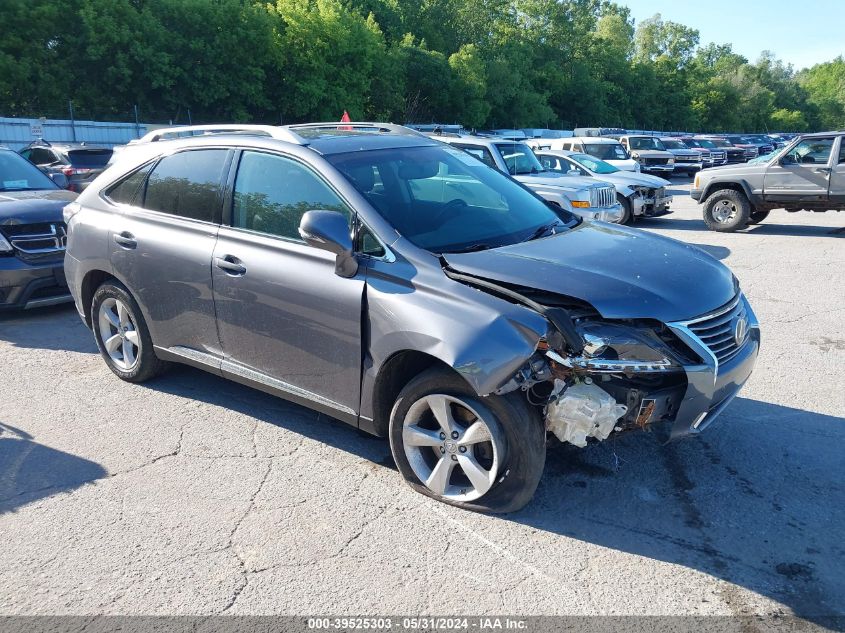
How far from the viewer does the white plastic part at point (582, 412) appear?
11.1ft

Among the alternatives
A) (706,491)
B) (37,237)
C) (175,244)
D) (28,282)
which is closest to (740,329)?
(706,491)

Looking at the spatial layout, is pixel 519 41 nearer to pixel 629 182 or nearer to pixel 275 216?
pixel 629 182

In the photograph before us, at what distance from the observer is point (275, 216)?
4344mm

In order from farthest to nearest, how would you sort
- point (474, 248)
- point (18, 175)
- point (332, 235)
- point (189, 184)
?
point (18, 175), point (189, 184), point (474, 248), point (332, 235)

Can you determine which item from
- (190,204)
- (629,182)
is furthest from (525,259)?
(629,182)

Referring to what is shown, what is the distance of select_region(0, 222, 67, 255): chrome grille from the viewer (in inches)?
289

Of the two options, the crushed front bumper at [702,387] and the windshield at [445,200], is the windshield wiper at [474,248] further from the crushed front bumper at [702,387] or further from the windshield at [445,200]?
the crushed front bumper at [702,387]

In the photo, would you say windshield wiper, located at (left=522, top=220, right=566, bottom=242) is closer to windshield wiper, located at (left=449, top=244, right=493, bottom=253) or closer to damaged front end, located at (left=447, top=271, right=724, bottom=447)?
windshield wiper, located at (left=449, top=244, right=493, bottom=253)

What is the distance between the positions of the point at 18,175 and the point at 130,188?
4544mm

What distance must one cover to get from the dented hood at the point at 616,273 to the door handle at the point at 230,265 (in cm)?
135

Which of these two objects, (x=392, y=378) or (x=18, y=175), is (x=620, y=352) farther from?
(x=18, y=175)

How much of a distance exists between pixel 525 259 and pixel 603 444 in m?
1.36

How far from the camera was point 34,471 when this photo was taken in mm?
4203

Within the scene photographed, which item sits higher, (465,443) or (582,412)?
(582,412)
